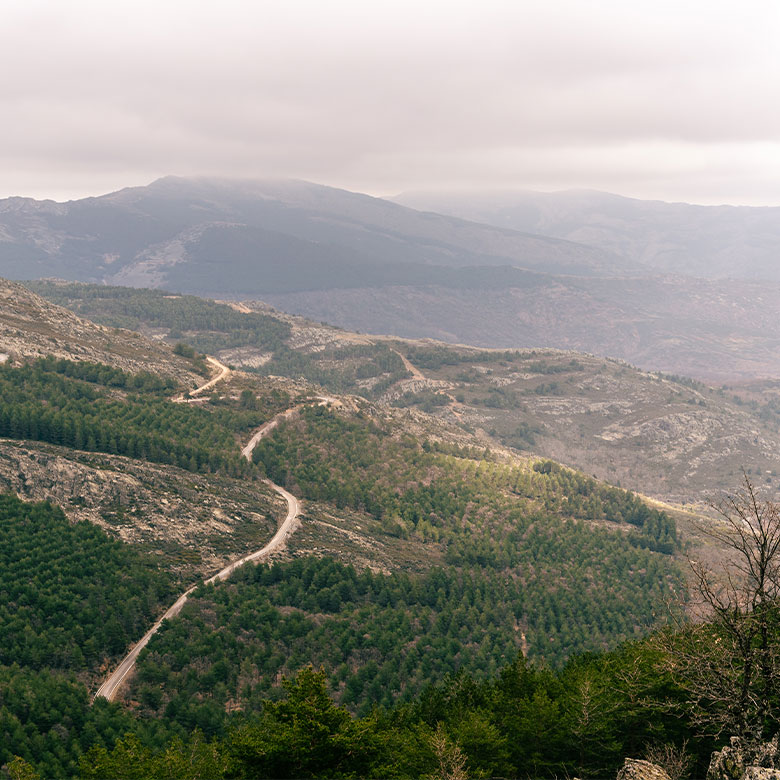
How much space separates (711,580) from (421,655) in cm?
7615

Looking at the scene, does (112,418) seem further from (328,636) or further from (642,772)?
(642,772)

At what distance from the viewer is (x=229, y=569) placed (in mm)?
126250

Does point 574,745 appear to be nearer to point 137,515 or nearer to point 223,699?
point 223,699

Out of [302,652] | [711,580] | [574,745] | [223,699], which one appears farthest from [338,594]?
[711,580]

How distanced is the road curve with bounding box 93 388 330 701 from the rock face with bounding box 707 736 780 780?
74.7m

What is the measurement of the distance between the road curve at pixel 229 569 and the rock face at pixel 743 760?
2941 inches

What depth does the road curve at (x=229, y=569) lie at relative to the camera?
310 feet

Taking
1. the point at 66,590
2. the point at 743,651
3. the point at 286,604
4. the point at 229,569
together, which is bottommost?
the point at 286,604

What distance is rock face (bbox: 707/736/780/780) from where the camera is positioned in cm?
3425

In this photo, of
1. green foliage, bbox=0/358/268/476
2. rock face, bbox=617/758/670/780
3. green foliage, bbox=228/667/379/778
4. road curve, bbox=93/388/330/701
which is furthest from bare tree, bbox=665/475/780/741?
green foliage, bbox=0/358/268/476

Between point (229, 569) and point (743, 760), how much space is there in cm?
10230

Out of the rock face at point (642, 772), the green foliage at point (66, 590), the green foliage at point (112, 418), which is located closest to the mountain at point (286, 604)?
the green foliage at point (66, 590)

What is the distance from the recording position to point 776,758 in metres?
34.6

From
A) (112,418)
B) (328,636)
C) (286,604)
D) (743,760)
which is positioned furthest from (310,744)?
(112,418)
